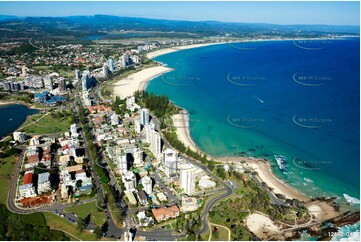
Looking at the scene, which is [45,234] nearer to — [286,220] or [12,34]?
[286,220]

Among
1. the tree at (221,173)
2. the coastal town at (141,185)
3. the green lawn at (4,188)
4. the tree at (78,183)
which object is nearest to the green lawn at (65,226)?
the coastal town at (141,185)

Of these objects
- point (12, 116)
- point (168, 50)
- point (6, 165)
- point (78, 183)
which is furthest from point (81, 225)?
point (168, 50)

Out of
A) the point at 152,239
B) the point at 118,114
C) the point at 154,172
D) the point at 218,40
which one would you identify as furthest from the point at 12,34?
the point at 152,239

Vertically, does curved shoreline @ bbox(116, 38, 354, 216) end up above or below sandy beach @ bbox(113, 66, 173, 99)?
below

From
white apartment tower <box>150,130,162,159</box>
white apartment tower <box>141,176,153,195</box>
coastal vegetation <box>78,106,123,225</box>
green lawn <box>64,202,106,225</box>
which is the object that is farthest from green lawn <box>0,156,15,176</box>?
white apartment tower <box>150,130,162,159</box>

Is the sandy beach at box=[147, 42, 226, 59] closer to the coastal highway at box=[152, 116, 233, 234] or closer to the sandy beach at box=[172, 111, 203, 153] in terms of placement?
the sandy beach at box=[172, 111, 203, 153]

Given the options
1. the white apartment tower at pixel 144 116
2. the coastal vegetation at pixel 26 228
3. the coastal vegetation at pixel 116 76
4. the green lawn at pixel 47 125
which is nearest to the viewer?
the coastal vegetation at pixel 26 228

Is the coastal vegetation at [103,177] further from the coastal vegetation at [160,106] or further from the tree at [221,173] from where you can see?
the coastal vegetation at [160,106]
